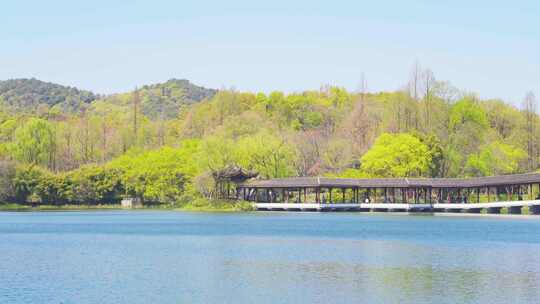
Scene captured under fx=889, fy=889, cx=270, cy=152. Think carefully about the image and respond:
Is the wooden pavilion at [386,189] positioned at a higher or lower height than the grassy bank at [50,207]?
higher

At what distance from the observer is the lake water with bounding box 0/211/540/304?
2308 centimetres

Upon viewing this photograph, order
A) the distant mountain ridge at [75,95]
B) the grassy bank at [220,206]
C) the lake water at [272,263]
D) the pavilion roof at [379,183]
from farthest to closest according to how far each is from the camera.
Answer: the distant mountain ridge at [75,95] → the grassy bank at [220,206] → the pavilion roof at [379,183] → the lake water at [272,263]

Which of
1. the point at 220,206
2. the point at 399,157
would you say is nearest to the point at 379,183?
the point at 399,157

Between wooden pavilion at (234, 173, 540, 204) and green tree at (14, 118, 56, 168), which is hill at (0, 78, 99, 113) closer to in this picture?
green tree at (14, 118, 56, 168)

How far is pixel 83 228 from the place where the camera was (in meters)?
48.5

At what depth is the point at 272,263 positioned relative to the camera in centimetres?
2975

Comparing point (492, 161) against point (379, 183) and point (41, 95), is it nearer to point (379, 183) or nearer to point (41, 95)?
point (379, 183)

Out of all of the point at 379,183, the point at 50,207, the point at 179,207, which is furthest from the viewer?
the point at 50,207

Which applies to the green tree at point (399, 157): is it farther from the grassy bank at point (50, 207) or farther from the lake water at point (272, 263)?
the grassy bank at point (50, 207)

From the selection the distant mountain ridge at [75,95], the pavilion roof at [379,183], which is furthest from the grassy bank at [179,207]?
the distant mountain ridge at [75,95]

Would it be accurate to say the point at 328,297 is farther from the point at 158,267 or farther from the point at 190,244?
the point at 190,244

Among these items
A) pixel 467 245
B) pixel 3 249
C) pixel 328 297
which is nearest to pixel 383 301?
pixel 328 297

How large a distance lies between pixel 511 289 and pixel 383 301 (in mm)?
4070

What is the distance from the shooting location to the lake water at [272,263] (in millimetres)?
23078
